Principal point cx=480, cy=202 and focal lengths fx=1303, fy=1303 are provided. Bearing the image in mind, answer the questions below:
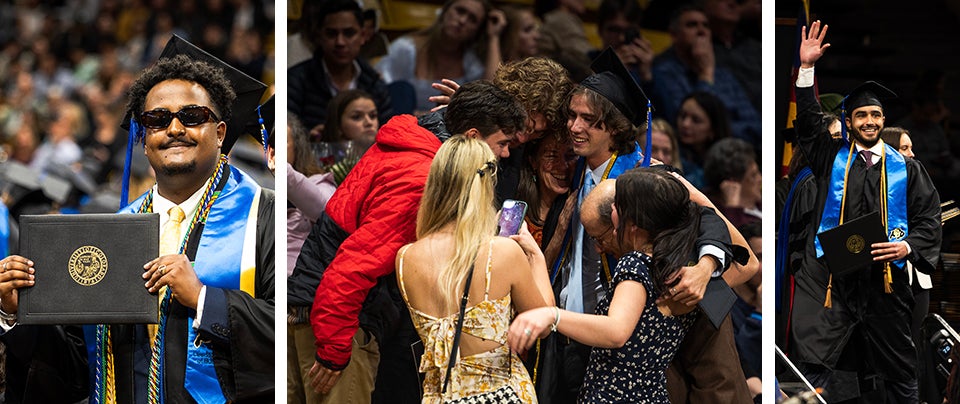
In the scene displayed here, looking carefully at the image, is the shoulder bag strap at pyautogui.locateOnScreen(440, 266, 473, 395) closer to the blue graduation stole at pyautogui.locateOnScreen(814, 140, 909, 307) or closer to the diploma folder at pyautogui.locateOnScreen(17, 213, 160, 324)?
the diploma folder at pyautogui.locateOnScreen(17, 213, 160, 324)

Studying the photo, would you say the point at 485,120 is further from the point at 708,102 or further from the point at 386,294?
the point at 708,102

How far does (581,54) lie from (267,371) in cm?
530

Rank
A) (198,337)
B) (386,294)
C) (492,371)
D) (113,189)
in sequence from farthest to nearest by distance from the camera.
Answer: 1. (113,189)
2. (386,294)
3. (198,337)
4. (492,371)

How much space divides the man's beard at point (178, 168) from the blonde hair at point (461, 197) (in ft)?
3.07

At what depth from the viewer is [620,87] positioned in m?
5.37

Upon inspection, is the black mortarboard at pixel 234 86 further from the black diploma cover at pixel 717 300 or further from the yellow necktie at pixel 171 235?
the black diploma cover at pixel 717 300

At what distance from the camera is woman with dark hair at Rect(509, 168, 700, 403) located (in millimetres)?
4430

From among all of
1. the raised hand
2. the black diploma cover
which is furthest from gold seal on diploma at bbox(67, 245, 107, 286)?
the raised hand

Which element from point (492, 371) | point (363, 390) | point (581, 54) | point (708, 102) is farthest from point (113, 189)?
A: point (492, 371)

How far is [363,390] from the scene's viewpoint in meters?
5.46

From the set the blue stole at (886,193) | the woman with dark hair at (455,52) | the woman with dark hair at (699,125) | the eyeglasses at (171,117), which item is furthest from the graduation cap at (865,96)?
the eyeglasses at (171,117)

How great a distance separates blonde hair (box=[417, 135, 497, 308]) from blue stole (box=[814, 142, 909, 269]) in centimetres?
263

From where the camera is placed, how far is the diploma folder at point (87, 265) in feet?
15.3

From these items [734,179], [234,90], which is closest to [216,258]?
[234,90]
